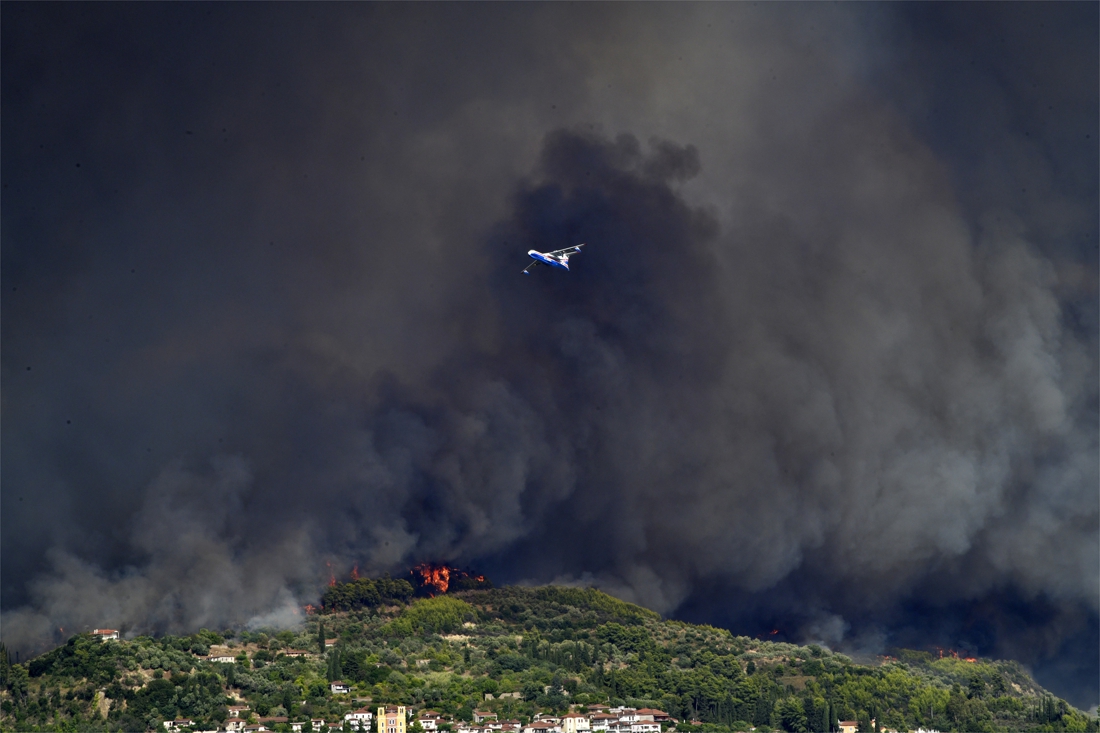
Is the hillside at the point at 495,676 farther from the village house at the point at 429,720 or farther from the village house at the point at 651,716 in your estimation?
the village house at the point at 429,720

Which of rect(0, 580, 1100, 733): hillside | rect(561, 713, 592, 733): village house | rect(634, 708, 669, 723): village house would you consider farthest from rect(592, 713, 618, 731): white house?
rect(0, 580, 1100, 733): hillside

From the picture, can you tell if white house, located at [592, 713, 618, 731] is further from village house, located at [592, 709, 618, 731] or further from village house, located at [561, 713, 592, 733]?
village house, located at [561, 713, 592, 733]

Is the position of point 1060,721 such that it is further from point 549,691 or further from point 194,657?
point 194,657

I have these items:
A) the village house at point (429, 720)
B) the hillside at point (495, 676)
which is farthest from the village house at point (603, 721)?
the village house at point (429, 720)

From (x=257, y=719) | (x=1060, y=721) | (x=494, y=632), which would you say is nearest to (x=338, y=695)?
(x=257, y=719)

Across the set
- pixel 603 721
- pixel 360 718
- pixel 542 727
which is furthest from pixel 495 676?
pixel 360 718

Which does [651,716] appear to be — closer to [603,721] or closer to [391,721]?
[603,721]
